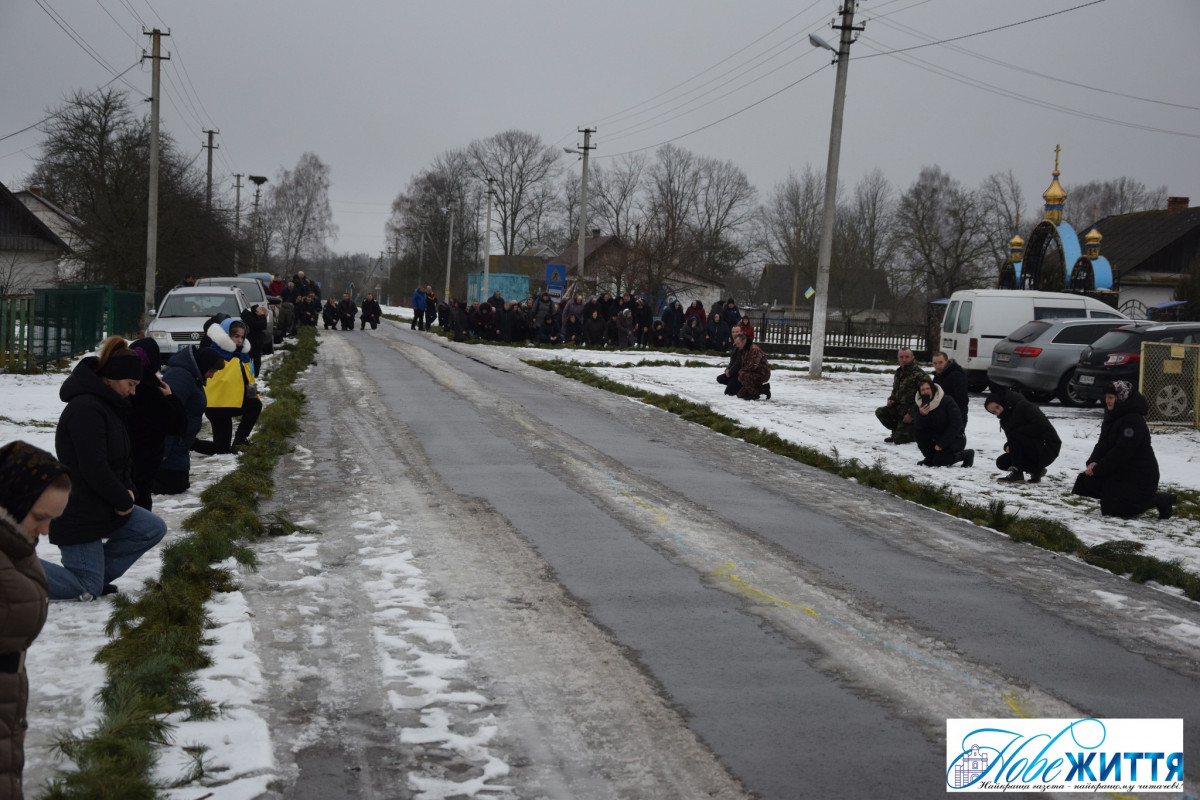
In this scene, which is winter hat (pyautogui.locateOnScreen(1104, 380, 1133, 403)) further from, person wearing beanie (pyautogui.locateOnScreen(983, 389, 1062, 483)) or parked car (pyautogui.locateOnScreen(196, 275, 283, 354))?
parked car (pyautogui.locateOnScreen(196, 275, 283, 354))

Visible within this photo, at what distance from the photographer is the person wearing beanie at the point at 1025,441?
1207cm

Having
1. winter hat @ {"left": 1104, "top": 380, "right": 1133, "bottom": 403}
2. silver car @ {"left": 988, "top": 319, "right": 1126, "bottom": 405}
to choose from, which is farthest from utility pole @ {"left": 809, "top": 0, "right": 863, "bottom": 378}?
winter hat @ {"left": 1104, "top": 380, "right": 1133, "bottom": 403}

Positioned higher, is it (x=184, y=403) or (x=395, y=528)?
(x=184, y=403)

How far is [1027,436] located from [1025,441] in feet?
0.27

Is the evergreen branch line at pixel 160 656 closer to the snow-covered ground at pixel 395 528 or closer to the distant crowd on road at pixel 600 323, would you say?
the snow-covered ground at pixel 395 528

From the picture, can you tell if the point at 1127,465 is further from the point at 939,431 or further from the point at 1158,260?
the point at 1158,260

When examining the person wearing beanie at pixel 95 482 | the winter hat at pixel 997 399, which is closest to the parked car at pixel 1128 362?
the winter hat at pixel 997 399

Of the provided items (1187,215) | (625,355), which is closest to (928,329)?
(625,355)

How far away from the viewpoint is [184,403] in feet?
33.2

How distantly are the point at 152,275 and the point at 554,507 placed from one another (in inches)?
1001

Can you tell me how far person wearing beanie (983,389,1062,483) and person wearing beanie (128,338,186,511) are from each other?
8.47 m

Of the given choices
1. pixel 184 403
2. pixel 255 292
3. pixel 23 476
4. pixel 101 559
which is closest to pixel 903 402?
pixel 184 403

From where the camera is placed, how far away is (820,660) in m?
5.66

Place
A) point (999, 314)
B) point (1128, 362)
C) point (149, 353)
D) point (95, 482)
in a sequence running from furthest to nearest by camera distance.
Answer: point (999, 314)
point (1128, 362)
point (149, 353)
point (95, 482)
